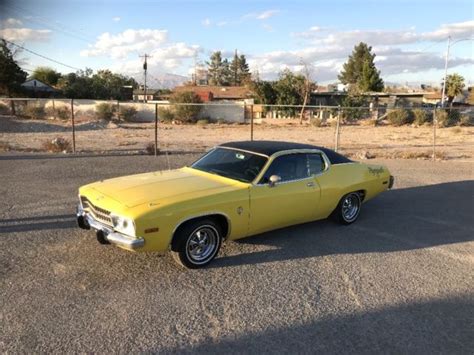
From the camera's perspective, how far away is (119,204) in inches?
188

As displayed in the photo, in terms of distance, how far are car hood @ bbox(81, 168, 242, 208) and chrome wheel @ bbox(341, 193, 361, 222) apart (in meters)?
2.18

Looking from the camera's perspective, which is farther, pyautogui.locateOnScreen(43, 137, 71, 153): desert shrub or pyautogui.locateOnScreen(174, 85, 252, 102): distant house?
pyautogui.locateOnScreen(174, 85, 252, 102): distant house

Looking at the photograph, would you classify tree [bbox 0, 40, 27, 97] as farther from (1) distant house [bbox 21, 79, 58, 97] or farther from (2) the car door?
(2) the car door

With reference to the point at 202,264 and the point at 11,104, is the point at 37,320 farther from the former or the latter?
the point at 11,104

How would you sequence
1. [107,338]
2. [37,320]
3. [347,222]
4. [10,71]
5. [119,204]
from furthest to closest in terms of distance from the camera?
[10,71] → [347,222] → [119,204] → [37,320] → [107,338]

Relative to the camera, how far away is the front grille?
4.85 meters

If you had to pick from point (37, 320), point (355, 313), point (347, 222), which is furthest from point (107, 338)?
point (347, 222)

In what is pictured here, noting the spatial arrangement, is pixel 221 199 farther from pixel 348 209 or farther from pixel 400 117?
pixel 400 117

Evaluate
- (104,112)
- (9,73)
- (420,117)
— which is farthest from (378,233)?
(9,73)

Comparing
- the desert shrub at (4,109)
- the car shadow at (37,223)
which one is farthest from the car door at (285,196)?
the desert shrub at (4,109)

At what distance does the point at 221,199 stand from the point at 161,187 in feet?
2.40

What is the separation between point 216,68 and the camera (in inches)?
4665

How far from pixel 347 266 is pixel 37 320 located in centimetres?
329

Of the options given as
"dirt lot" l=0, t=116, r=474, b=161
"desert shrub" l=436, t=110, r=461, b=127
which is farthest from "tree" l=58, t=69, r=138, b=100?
"desert shrub" l=436, t=110, r=461, b=127
